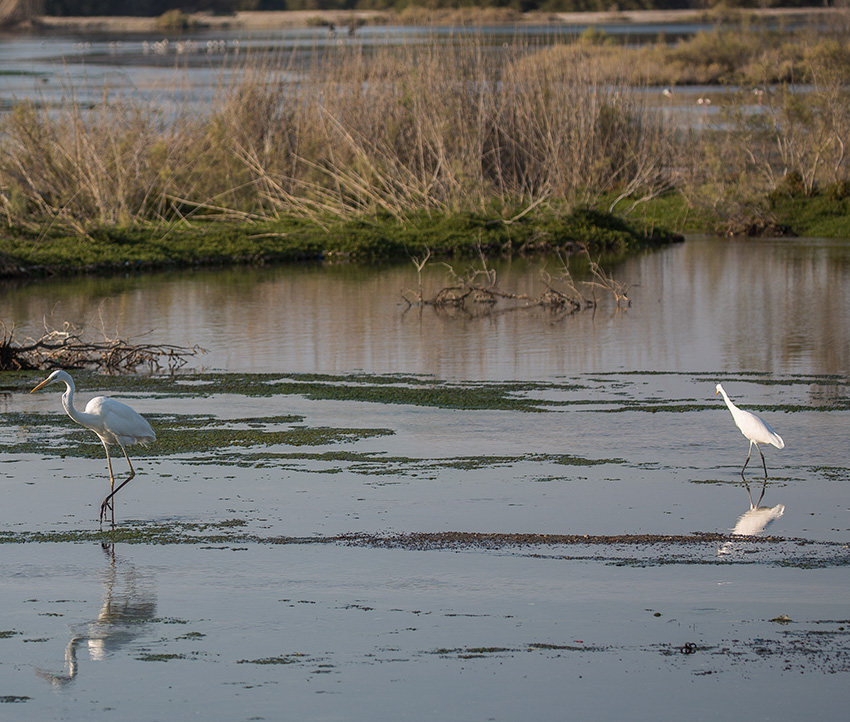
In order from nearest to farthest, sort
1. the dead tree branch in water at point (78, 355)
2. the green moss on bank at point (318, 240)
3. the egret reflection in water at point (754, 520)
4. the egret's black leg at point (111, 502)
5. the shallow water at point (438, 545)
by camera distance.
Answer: the shallow water at point (438, 545) < the egret reflection in water at point (754, 520) < the egret's black leg at point (111, 502) < the dead tree branch in water at point (78, 355) < the green moss on bank at point (318, 240)

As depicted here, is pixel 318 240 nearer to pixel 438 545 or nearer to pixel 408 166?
pixel 408 166

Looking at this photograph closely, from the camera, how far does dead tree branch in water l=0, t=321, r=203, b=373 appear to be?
14359 mm

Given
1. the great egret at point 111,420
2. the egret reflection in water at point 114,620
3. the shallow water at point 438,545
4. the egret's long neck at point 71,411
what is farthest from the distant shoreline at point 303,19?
the egret reflection in water at point 114,620

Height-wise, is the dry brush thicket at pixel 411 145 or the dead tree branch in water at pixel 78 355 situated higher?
the dry brush thicket at pixel 411 145

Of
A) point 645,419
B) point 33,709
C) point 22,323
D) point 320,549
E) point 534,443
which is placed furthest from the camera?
point 22,323

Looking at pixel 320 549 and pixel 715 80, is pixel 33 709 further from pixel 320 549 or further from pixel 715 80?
pixel 715 80

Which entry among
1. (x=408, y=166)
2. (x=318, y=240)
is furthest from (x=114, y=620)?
(x=408, y=166)

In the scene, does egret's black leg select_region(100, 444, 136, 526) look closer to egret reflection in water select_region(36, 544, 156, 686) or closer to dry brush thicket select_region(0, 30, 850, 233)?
egret reflection in water select_region(36, 544, 156, 686)

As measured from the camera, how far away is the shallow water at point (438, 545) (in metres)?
6.04

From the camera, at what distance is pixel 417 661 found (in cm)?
629

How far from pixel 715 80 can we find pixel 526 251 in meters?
41.9

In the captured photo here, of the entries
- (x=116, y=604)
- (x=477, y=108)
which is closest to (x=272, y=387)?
(x=116, y=604)

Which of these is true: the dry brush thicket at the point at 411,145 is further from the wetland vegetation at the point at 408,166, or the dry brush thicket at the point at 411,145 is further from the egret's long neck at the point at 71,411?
the egret's long neck at the point at 71,411

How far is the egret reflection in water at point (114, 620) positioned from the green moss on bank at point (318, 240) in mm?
15853
